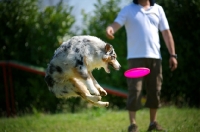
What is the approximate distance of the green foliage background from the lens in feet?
27.5

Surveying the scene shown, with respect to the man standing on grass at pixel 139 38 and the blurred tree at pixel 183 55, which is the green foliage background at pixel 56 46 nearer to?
the blurred tree at pixel 183 55

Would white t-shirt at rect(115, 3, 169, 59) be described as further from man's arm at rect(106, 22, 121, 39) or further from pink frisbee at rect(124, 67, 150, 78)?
pink frisbee at rect(124, 67, 150, 78)

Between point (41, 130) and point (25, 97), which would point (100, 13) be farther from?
point (41, 130)

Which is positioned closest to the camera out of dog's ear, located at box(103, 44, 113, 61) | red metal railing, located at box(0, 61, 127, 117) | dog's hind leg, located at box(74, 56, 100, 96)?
dog's hind leg, located at box(74, 56, 100, 96)

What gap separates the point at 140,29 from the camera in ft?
18.4

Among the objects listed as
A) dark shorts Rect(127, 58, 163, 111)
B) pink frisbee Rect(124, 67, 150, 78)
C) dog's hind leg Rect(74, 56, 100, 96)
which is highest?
dog's hind leg Rect(74, 56, 100, 96)

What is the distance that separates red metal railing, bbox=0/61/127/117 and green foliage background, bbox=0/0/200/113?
5.8 inches

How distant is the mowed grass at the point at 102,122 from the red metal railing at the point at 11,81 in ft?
1.88

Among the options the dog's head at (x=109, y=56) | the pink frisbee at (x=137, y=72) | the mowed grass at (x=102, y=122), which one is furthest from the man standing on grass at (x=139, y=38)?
the dog's head at (x=109, y=56)

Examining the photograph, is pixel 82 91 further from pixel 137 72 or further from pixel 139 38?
pixel 139 38

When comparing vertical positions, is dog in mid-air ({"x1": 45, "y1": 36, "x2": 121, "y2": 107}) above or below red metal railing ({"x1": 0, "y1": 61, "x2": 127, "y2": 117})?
above

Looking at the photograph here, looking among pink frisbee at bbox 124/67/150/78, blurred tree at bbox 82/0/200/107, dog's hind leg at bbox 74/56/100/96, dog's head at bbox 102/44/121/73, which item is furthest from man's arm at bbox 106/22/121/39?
blurred tree at bbox 82/0/200/107

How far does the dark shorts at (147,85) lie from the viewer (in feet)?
18.5

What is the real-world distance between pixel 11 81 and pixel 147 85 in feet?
12.2
